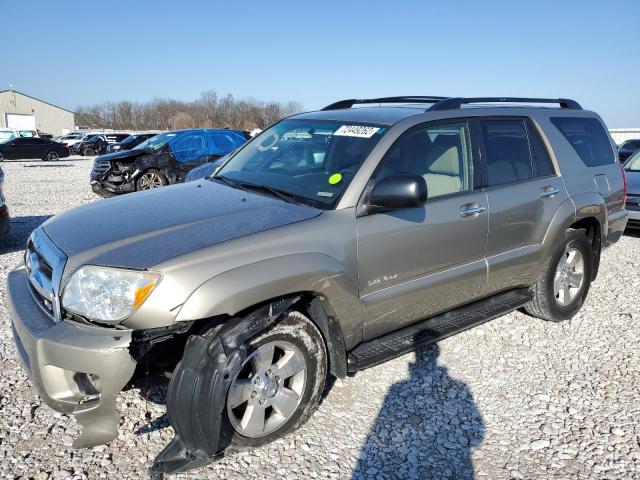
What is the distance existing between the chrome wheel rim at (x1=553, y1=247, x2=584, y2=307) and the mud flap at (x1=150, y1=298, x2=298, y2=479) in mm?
3254

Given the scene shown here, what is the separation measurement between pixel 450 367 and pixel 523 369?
56cm

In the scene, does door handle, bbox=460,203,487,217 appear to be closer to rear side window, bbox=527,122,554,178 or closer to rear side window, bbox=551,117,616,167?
rear side window, bbox=527,122,554,178

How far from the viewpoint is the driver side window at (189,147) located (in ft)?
40.0

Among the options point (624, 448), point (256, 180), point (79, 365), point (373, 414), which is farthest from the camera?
point (256, 180)

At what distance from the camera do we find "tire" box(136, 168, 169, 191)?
11.8 m

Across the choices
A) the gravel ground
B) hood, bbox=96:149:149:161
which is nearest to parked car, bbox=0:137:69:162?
hood, bbox=96:149:149:161

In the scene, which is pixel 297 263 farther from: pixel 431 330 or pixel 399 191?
pixel 431 330

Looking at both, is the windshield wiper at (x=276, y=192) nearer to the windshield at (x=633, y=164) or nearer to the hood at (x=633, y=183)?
the hood at (x=633, y=183)

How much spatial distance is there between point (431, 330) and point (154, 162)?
32.6ft

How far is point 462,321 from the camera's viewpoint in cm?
358

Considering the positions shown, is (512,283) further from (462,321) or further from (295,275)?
(295,275)

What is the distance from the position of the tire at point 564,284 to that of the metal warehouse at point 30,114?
2822 inches

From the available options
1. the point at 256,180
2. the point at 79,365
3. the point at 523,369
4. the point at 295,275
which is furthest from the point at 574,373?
the point at 79,365

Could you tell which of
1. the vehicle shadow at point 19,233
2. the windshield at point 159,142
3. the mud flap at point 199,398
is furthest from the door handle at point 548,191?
the windshield at point 159,142
